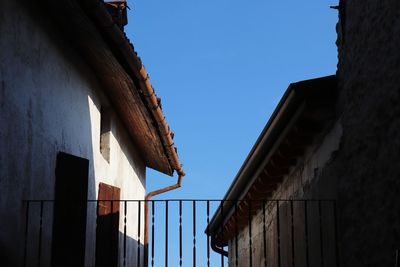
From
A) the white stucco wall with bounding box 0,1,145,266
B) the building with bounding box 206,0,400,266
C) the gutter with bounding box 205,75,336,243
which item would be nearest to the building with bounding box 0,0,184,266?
the white stucco wall with bounding box 0,1,145,266

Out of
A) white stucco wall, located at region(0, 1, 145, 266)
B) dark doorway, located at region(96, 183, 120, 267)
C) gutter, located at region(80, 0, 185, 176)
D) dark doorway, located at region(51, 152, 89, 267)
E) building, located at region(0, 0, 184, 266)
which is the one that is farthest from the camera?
dark doorway, located at region(96, 183, 120, 267)

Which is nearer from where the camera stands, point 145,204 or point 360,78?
point 360,78

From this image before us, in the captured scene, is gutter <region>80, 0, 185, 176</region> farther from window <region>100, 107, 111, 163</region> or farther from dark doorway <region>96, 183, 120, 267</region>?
dark doorway <region>96, 183, 120, 267</region>

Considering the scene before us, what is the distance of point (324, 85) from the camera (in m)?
8.95

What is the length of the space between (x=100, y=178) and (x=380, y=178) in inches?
234

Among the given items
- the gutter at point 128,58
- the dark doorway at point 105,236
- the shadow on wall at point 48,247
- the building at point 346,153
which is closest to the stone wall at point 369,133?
the building at point 346,153

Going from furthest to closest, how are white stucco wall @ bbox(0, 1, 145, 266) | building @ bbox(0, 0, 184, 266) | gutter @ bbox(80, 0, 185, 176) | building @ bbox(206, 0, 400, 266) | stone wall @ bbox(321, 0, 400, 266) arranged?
gutter @ bbox(80, 0, 185, 176)
building @ bbox(0, 0, 184, 266)
white stucco wall @ bbox(0, 1, 145, 266)
building @ bbox(206, 0, 400, 266)
stone wall @ bbox(321, 0, 400, 266)

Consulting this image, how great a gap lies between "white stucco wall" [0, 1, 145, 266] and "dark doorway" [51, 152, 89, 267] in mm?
177

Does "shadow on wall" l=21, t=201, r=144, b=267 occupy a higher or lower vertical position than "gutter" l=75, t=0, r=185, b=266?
lower

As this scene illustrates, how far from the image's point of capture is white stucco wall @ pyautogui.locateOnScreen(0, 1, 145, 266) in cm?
802

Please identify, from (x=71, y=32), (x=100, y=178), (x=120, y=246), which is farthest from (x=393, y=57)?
(x=120, y=246)

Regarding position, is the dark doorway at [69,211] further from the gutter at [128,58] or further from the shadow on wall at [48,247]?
the gutter at [128,58]

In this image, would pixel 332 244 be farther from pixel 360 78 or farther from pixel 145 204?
pixel 145 204

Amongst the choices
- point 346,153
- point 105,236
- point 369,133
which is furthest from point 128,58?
point 105,236
